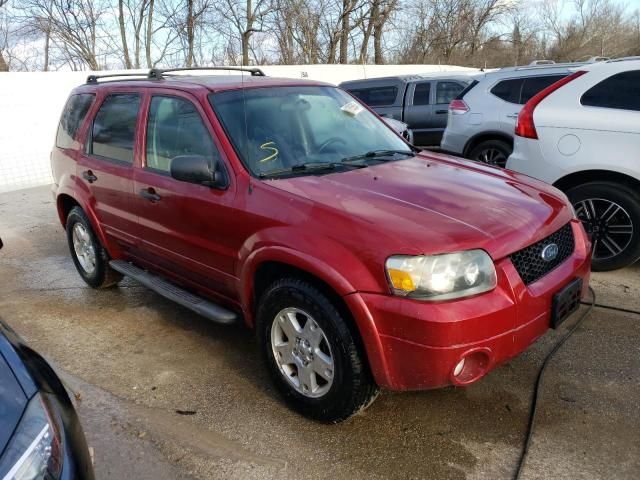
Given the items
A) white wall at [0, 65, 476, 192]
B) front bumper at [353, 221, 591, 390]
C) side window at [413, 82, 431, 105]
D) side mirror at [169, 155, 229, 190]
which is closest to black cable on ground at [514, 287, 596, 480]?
front bumper at [353, 221, 591, 390]

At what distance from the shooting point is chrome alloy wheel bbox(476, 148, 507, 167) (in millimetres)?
7535

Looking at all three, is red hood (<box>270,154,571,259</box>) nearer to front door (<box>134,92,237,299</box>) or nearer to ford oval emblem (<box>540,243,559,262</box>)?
ford oval emblem (<box>540,243,559,262</box>)

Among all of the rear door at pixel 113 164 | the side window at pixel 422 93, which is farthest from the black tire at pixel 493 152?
the rear door at pixel 113 164

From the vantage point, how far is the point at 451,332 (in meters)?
2.32

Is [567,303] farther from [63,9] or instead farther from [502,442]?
[63,9]

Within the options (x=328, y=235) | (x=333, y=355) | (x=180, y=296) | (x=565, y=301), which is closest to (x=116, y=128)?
(x=180, y=296)

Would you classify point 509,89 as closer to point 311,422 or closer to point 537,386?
point 537,386

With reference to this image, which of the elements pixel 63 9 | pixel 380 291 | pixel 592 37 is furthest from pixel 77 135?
pixel 592 37

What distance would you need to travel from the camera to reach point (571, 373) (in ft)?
10.7

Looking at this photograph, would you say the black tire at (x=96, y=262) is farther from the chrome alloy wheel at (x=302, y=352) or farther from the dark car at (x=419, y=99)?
the dark car at (x=419, y=99)

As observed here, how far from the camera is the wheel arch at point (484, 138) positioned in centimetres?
745

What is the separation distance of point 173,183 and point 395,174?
4.62 feet

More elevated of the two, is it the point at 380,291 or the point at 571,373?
the point at 380,291

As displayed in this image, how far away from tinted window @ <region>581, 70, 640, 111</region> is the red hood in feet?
5.83
